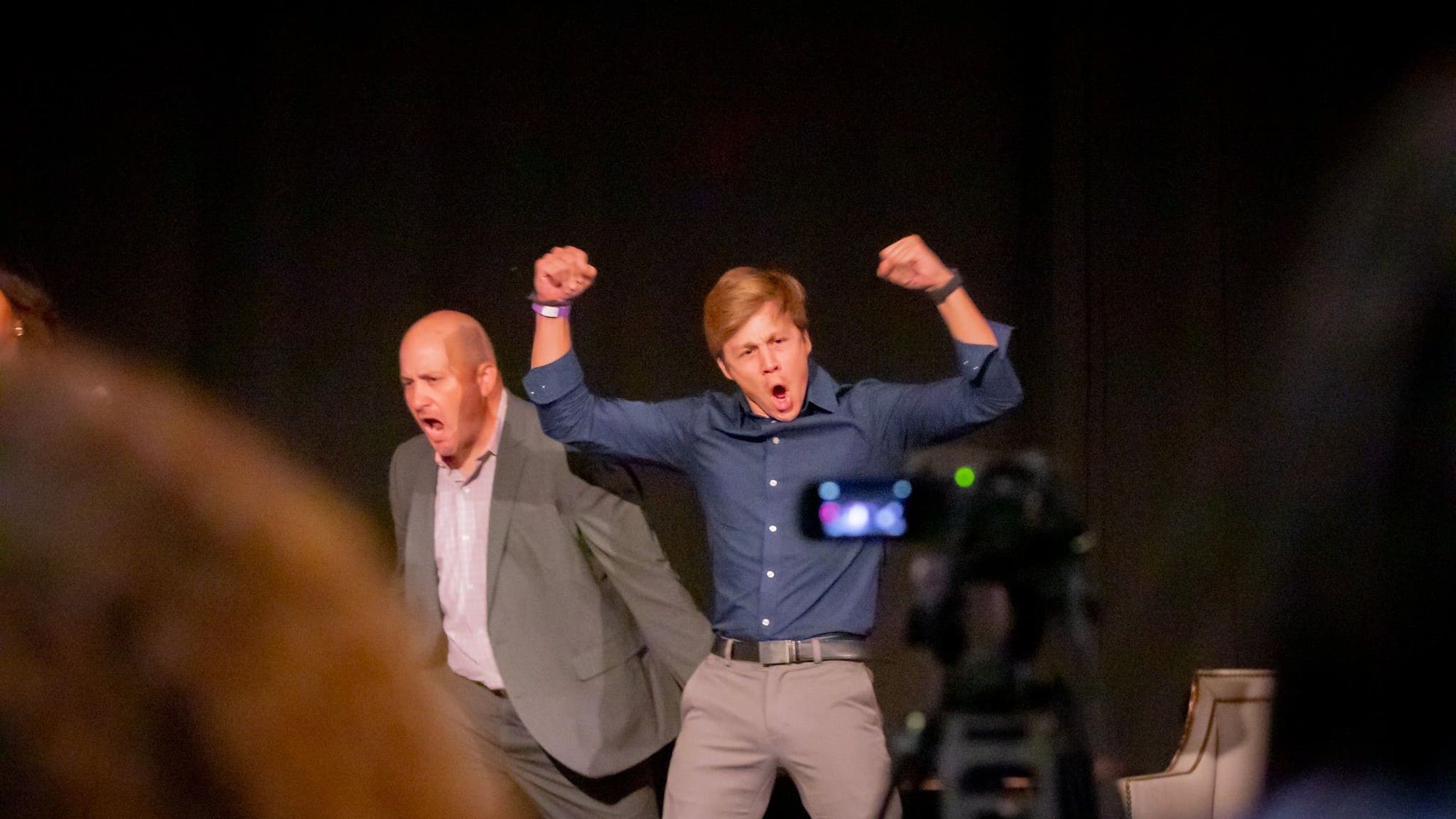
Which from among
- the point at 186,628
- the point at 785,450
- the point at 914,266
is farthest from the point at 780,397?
the point at 186,628

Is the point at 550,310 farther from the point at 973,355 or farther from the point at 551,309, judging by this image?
the point at 973,355

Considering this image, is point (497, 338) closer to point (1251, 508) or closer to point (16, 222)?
point (16, 222)

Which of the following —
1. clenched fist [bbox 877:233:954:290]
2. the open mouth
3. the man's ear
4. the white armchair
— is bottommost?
the white armchair

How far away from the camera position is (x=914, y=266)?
247cm

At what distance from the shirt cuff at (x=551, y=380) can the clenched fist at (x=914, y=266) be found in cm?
64

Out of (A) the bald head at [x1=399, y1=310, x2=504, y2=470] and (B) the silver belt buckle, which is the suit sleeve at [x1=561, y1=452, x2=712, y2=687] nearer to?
(A) the bald head at [x1=399, y1=310, x2=504, y2=470]

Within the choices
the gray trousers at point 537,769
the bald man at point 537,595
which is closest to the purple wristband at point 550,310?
the bald man at point 537,595

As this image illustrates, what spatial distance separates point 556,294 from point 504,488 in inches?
21.5

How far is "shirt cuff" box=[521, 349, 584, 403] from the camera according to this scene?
267cm

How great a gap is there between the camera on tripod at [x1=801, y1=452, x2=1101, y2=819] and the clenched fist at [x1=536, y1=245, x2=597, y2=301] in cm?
77

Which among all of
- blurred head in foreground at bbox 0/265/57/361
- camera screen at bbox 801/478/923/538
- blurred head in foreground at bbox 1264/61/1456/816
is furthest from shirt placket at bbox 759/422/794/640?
blurred head in foreground at bbox 0/265/57/361

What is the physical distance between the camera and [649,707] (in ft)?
9.92

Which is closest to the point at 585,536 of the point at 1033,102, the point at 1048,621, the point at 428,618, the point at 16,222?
the point at 428,618

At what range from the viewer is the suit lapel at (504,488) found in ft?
9.82
